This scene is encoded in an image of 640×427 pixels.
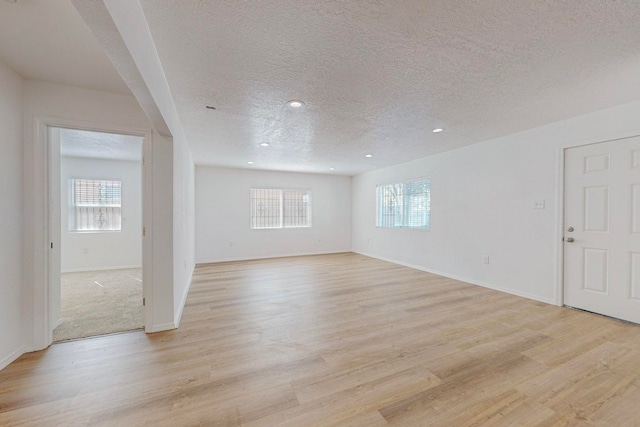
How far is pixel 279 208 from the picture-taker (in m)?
6.95

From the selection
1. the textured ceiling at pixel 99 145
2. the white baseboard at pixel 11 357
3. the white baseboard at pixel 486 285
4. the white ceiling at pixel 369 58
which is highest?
the white ceiling at pixel 369 58

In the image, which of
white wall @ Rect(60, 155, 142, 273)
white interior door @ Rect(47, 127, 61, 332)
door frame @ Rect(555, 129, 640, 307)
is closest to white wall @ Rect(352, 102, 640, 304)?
door frame @ Rect(555, 129, 640, 307)

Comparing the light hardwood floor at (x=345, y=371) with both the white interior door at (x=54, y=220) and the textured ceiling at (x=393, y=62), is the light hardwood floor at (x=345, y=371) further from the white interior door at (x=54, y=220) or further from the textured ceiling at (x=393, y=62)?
the textured ceiling at (x=393, y=62)

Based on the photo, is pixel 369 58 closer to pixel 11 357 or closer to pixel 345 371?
pixel 345 371

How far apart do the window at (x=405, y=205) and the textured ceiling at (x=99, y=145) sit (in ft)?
16.7

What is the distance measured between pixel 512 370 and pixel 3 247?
4.00 m

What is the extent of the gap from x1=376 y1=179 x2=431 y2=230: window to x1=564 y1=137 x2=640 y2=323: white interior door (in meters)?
2.23

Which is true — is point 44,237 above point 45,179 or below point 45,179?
below

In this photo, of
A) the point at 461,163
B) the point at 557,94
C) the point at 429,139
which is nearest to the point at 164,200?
the point at 429,139

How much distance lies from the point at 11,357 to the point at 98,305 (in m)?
1.31

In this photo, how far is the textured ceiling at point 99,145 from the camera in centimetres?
380

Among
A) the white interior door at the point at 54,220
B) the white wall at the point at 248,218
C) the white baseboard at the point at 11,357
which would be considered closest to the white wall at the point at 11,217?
the white baseboard at the point at 11,357

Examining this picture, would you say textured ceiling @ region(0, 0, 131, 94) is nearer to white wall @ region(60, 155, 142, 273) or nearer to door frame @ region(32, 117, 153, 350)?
door frame @ region(32, 117, 153, 350)

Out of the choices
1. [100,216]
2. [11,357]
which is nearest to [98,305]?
[11,357]
